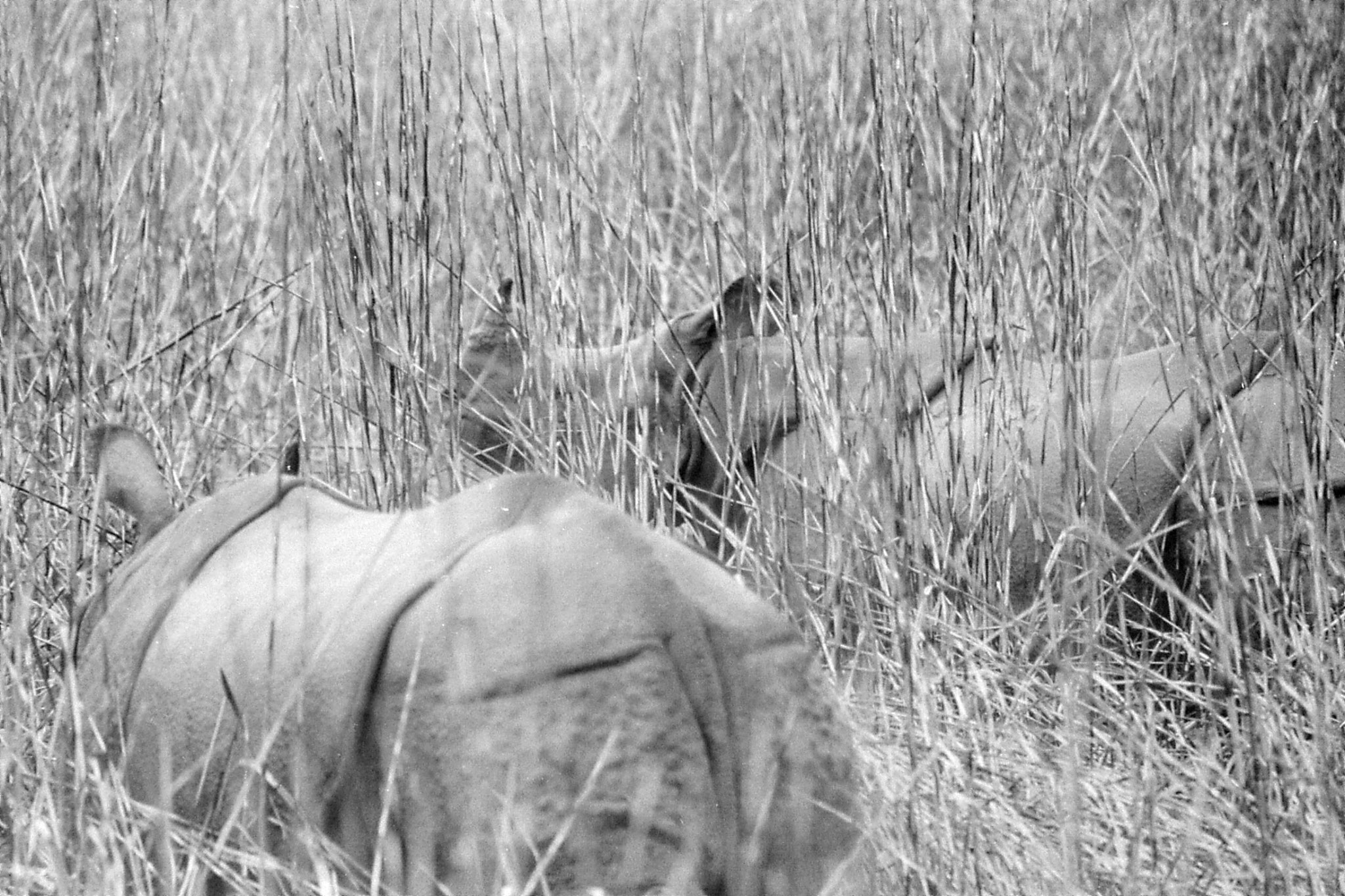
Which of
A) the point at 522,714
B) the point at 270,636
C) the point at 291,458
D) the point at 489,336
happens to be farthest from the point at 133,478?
the point at 489,336

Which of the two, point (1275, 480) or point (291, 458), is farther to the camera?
point (1275, 480)

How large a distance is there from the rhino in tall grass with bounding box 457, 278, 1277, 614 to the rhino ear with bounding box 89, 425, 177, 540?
911mm

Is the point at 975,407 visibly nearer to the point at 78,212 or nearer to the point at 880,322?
the point at 880,322

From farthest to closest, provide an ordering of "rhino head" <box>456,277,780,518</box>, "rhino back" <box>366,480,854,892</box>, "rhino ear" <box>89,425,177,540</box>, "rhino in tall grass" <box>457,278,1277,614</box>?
"rhino head" <box>456,277,780,518</box>, "rhino in tall grass" <box>457,278,1277,614</box>, "rhino ear" <box>89,425,177,540</box>, "rhino back" <box>366,480,854,892</box>

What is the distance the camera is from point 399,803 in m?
1.55

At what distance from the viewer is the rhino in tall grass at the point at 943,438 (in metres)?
2.63

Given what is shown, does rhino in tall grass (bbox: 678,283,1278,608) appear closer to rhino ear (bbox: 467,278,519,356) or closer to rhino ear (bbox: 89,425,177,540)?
rhino ear (bbox: 467,278,519,356)

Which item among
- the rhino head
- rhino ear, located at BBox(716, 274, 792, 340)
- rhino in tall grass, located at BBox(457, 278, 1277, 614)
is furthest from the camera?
the rhino head

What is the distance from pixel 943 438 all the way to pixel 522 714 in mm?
2180

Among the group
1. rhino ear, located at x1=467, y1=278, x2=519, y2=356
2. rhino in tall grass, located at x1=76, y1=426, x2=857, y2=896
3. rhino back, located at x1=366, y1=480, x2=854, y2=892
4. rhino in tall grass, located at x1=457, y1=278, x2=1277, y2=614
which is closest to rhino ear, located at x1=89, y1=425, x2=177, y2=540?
rhino in tall grass, located at x1=76, y1=426, x2=857, y2=896

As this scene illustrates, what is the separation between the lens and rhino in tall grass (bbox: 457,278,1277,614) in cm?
263

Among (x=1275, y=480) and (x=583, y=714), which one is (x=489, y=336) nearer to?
(x=1275, y=480)

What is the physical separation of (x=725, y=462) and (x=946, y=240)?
2.62 ft

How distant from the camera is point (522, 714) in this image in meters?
1.52
